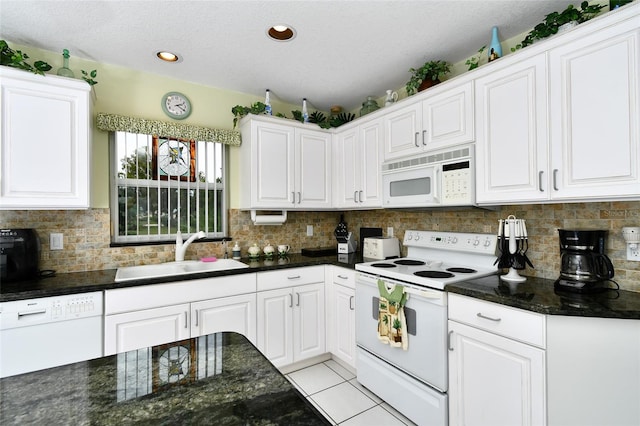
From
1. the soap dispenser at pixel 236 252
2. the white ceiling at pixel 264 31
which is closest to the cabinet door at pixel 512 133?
the white ceiling at pixel 264 31

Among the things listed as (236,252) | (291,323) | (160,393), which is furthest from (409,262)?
(160,393)

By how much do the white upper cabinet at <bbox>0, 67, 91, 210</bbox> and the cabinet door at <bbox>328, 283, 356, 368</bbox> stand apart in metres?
2.05

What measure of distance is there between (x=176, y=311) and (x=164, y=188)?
1.17 meters

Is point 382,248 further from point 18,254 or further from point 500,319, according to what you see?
point 18,254

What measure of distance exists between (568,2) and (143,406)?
277 centimetres

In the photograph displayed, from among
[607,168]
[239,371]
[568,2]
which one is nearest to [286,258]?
[239,371]

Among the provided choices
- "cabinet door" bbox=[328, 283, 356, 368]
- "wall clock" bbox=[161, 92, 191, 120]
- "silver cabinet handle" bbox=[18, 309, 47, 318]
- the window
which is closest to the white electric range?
"cabinet door" bbox=[328, 283, 356, 368]

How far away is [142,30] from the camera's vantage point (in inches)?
82.4

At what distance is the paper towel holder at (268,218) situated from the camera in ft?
9.96

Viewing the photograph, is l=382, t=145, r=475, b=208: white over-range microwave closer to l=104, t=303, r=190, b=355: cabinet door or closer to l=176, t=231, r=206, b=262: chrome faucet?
l=176, t=231, r=206, b=262: chrome faucet

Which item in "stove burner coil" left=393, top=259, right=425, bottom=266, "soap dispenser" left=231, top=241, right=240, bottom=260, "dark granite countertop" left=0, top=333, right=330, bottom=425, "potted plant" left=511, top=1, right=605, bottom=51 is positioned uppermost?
"potted plant" left=511, top=1, right=605, bottom=51

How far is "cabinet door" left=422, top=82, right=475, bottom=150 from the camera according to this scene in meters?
2.08

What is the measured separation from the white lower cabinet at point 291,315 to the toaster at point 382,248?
1.60ft

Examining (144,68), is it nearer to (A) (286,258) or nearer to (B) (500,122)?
(A) (286,258)
